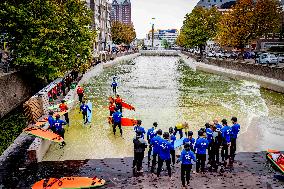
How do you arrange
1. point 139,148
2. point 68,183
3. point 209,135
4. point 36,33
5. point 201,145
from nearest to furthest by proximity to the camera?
point 68,183
point 201,145
point 139,148
point 209,135
point 36,33

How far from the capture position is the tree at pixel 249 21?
5291 centimetres

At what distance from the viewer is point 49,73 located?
30.9m

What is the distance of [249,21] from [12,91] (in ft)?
136

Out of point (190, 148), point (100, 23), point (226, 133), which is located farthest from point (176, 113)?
point (100, 23)

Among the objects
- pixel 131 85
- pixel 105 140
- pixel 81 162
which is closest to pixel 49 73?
pixel 131 85

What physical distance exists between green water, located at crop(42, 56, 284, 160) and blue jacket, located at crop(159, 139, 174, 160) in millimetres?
3798

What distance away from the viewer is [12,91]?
28.0 meters

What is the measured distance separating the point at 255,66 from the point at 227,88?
8.17 m

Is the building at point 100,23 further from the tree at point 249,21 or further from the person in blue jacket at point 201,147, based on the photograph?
the person in blue jacket at point 201,147

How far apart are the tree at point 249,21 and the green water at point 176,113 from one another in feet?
50.5

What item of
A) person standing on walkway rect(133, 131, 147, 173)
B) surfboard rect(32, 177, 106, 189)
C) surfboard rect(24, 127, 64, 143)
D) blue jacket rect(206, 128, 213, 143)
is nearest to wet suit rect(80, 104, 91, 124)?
surfboard rect(24, 127, 64, 143)

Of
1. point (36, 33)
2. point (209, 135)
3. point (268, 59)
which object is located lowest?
point (209, 135)

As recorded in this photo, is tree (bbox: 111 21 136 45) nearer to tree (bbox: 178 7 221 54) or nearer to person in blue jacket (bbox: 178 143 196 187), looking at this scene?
tree (bbox: 178 7 221 54)

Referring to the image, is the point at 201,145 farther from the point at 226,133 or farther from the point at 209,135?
the point at 226,133
